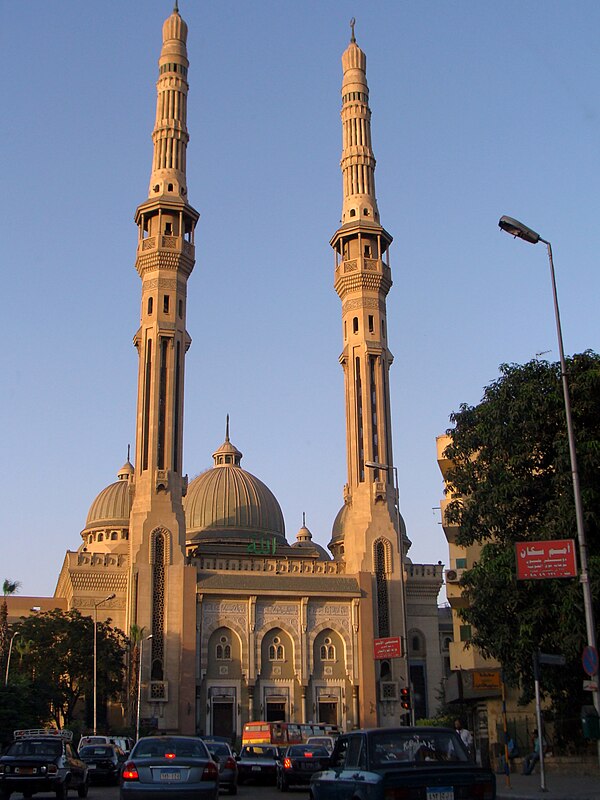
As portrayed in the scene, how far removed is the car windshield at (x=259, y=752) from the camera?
2970cm

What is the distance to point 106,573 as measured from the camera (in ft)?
204

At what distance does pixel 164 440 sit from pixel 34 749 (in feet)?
135

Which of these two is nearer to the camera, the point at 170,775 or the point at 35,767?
the point at 170,775

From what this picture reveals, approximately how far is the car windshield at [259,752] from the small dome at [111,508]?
170 feet

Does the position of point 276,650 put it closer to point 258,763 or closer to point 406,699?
point 406,699

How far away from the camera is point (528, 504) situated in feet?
88.7

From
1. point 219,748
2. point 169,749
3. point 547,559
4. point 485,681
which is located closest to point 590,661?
point 547,559

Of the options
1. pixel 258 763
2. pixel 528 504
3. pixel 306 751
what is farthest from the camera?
pixel 258 763

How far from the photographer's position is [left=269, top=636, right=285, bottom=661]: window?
6153 cm

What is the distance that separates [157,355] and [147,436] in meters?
5.34

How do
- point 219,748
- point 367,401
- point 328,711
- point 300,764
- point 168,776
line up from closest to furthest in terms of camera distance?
point 168,776
point 219,748
point 300,764
point 328,711
point 367,401

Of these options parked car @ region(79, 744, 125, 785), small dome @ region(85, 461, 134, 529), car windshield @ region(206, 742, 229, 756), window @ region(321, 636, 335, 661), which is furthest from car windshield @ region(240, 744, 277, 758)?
small dome @ region(85, 461, 134, 529)

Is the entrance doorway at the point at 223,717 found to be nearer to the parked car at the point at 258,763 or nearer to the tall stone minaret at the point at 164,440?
the tall stone minaret at the point at 164,440

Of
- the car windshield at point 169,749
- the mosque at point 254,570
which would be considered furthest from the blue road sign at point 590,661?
the mosque at point 254,570
